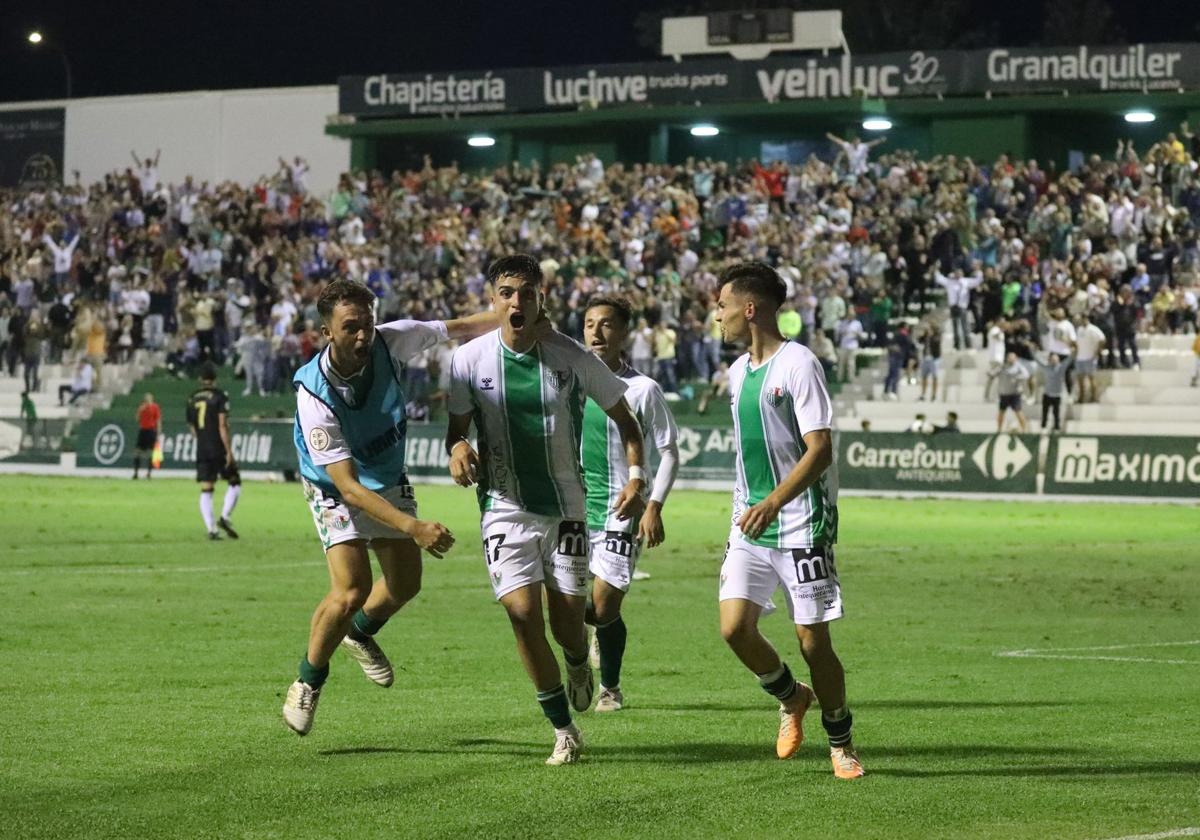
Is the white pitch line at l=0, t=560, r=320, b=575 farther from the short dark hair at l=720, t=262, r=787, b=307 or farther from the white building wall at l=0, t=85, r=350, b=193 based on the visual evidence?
the white building wall at l=0, t=85, r=350, b=193

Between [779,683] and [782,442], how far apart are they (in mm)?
1123

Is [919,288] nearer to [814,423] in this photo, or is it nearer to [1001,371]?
[1001,371]

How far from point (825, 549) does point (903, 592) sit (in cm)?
1031

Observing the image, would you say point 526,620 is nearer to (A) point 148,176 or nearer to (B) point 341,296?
(B) point 341,296

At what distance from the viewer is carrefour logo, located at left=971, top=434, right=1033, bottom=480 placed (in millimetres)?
34688

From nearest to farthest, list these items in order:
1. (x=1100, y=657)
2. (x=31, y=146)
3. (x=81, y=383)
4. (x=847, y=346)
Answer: (x=1100, y=657), (x=847, y=346), (x=81, y=383), (x=31, y=146)

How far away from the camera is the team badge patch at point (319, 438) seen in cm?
929

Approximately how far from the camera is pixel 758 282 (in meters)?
8.90

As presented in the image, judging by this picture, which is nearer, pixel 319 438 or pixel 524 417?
pixel 524 417

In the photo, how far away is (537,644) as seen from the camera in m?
9.12

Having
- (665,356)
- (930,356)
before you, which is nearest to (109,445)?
(665,356)

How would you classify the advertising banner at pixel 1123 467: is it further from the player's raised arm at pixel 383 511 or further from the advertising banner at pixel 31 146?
the advertising banner at pixel 31 146

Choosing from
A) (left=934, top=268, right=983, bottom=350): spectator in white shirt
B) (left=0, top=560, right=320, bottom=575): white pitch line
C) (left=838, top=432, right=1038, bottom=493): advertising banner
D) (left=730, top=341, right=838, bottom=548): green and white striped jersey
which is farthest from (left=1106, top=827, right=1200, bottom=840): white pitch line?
(left=934, top=268, right=983, bottom=350): spectator in white shirt

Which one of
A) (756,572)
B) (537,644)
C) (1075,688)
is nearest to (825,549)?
(756,572)
